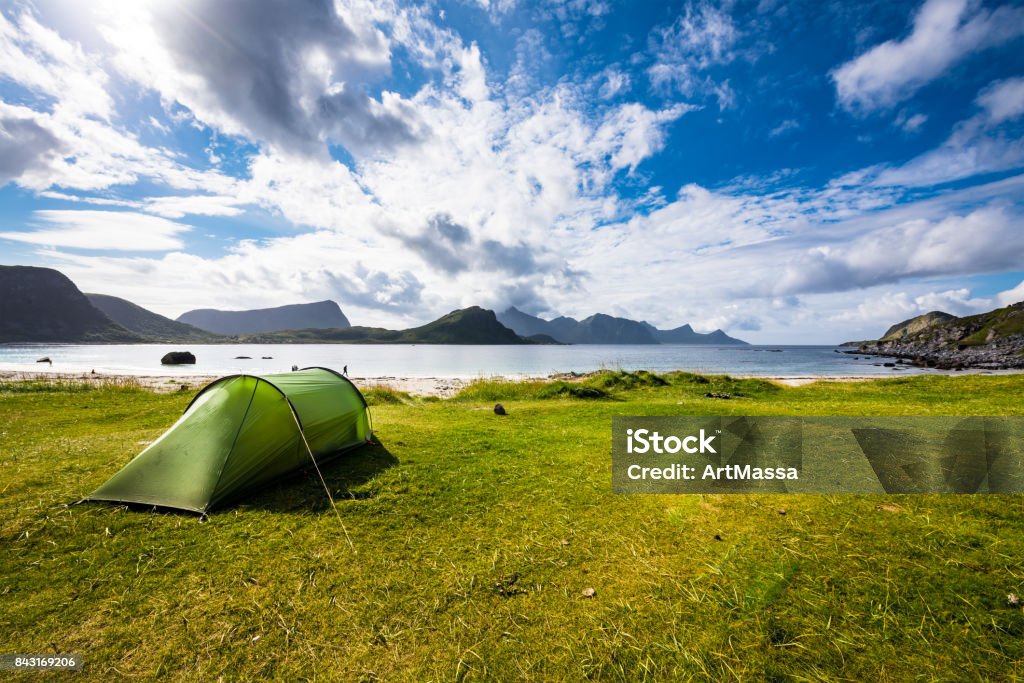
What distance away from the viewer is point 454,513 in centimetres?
716

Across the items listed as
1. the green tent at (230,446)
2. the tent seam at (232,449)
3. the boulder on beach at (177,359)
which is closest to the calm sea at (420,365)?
the boulder on beach at (177,359)

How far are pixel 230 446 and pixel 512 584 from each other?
635cm

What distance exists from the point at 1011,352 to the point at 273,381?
118703 millimetres

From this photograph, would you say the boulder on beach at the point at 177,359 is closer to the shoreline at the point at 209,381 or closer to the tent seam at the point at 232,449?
the shoreline at the point at 209,381

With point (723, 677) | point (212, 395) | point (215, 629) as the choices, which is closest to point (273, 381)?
point (212, 395)

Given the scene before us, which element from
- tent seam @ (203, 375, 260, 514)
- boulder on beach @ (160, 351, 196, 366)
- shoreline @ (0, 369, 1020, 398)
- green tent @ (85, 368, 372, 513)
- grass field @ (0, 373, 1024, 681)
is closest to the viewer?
grass field @ (0, 373, 1024, 681)

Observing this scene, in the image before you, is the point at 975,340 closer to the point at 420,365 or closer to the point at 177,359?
the point at 420,365

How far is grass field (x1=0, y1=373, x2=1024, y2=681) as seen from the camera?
3.83m

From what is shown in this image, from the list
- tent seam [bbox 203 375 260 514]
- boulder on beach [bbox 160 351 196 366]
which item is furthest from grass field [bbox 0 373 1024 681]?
boulder on beach [bbox 160 351 196 366]

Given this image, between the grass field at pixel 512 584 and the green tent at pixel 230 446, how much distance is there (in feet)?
1.38

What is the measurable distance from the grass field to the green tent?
421mm

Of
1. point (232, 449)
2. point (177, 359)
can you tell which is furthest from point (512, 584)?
point (177, 359)

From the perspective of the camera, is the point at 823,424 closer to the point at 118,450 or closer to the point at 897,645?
the point at 897,645

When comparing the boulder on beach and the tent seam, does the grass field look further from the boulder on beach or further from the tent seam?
the boulder on beach
